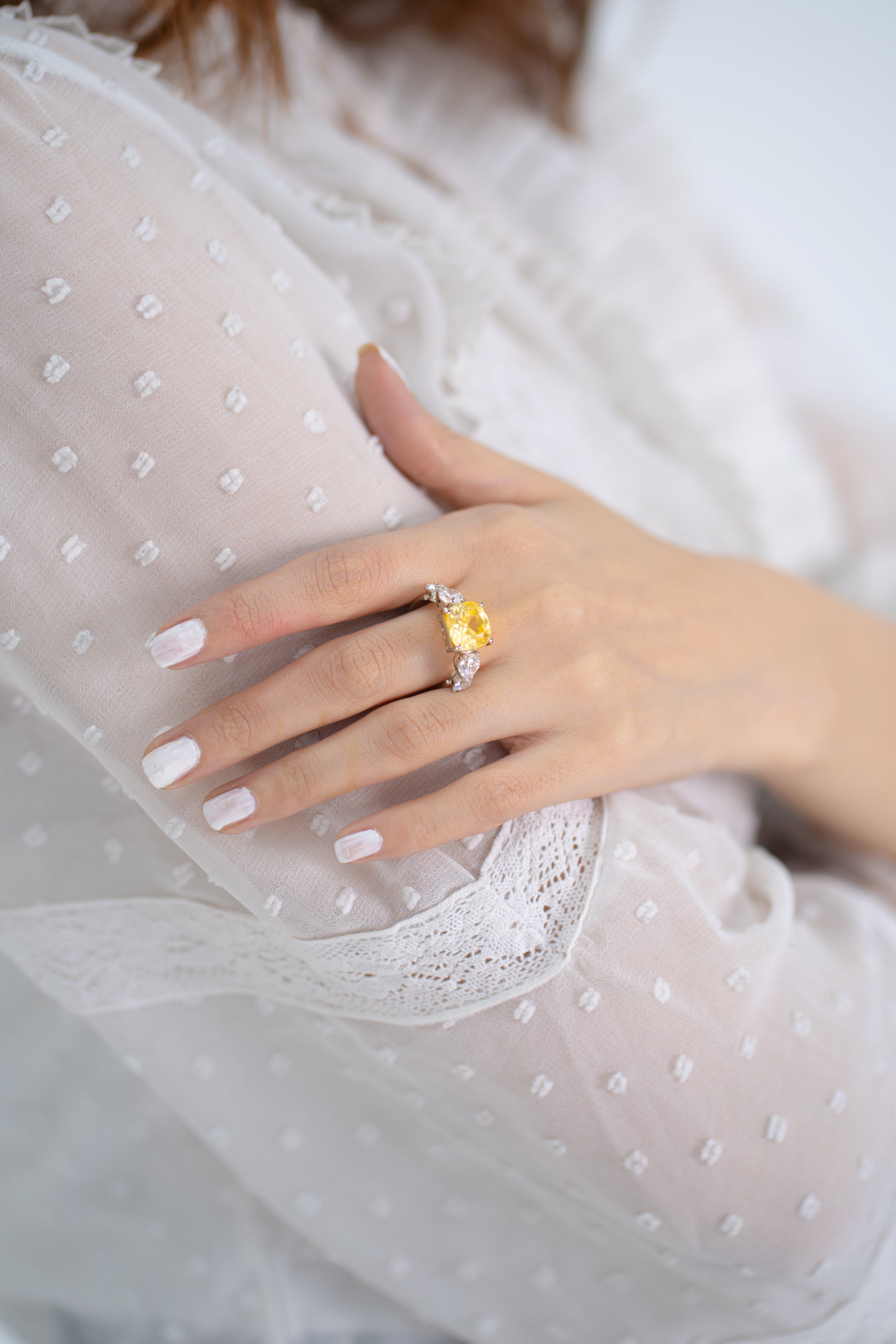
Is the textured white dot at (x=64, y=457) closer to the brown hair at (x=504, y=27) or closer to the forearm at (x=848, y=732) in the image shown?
the forearm at (x=848, y=732)

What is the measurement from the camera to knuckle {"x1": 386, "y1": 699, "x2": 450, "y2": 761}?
0.43 m

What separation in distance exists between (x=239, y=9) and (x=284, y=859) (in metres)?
0.68

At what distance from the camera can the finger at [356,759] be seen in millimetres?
423

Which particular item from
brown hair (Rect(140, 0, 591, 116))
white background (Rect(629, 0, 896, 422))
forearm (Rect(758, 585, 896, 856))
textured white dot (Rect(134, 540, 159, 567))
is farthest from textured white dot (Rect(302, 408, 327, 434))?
white background (Rect(629, 0, 896, 422))

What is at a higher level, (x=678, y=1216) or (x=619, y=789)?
(x=619, y=789)

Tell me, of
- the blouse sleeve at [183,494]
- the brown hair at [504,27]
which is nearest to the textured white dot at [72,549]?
the blouse sleeve at [183,494]

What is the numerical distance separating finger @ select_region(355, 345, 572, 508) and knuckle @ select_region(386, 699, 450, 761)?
168 mm

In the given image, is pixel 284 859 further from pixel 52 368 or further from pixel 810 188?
pixel 810 188

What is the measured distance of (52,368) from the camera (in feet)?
1.36

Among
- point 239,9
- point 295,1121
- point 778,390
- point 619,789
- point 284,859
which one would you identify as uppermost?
point 239,9

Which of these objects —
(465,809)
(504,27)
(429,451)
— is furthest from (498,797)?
(504,27)

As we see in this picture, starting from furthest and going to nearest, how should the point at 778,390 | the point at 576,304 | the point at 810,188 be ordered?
the point at 810,188
the point at 778,390
the point at 576,304

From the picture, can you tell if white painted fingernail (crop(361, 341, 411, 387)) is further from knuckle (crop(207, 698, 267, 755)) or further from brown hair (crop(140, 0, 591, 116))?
brown hair (crop(140, 0, 591, 116))

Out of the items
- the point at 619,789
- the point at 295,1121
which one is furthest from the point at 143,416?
the point at 295,1121
